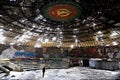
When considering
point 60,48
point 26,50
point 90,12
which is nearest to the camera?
point 90,12

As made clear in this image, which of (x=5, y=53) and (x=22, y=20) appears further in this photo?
(x=5, y=53)

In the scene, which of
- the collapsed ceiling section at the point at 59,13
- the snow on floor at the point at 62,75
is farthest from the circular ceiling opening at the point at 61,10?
the snow on floor at the point at 62,75

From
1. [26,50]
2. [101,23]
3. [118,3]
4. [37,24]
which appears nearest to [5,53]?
[26,50]

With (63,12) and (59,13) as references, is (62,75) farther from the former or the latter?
(63,12)

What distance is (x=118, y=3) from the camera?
60.8 feet

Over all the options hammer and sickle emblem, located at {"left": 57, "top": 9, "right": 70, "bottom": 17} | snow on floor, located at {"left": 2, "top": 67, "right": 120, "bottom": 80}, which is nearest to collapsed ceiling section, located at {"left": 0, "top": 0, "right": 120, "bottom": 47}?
hammer and sickle emblem, located at {"left": 57, "top": 9, "right": 70, "bottom": 17}

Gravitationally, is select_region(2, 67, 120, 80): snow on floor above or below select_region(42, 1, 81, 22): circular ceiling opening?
below

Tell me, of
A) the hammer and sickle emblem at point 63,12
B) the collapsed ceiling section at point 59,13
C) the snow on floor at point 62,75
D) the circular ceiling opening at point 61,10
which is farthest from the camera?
the snow on floor at point 62,75

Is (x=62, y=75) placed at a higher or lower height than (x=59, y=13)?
lower

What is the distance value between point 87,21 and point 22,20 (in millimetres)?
9351

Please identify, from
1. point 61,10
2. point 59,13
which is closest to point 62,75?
point 59,13

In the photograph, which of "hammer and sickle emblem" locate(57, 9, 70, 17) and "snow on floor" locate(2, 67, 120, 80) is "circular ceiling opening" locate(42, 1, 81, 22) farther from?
"snow on floor" locate(2, 67, 120, 80)

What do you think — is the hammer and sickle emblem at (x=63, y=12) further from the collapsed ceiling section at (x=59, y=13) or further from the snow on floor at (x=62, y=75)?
the snow on floor at (x=62, y=75)

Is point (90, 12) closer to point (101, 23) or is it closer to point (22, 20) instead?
point (101, 23)
